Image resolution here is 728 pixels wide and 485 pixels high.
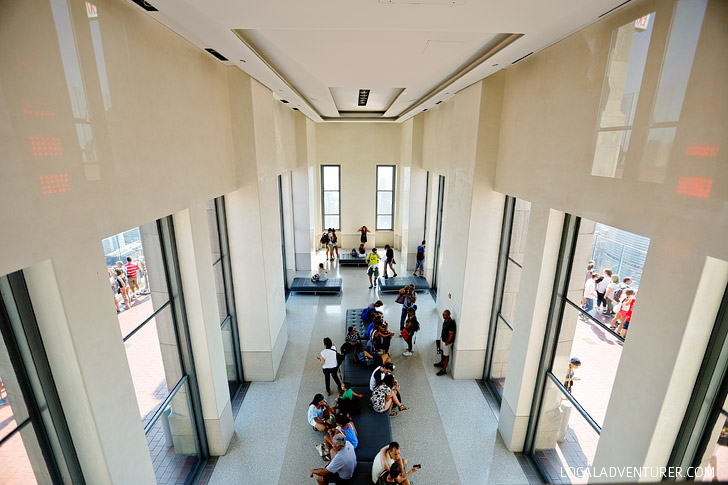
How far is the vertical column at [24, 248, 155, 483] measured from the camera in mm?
2488

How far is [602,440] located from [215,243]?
6.16 metres

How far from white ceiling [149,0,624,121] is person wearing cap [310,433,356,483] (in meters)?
5.05

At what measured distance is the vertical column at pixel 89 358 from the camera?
249 centimetres

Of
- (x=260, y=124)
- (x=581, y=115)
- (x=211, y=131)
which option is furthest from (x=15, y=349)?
(x=581, y=115)

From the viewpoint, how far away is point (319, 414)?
18.9 feet

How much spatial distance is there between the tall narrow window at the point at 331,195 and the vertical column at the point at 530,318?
11.6m

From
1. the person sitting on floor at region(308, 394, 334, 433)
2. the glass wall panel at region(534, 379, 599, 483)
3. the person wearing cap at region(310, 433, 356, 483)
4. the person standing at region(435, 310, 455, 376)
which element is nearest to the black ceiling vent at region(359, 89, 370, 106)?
the person standing at region(435, 310, 455, 376)

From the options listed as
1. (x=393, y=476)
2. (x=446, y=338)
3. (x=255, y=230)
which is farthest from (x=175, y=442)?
(x=446, y=338)

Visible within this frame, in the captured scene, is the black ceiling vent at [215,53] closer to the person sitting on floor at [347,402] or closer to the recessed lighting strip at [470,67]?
the recessed lighting strip at [470,67]

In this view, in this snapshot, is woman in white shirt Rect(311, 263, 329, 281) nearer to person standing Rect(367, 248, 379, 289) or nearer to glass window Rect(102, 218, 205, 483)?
person standing Rect(367, 248, 379, 289)

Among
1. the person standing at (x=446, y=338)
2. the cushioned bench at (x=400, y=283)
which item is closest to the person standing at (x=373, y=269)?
the cushioned bench at (x=400, y=283)

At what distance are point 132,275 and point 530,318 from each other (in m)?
5.26

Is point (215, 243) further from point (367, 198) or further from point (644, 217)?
point (367, 198)

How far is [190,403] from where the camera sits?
508cm
